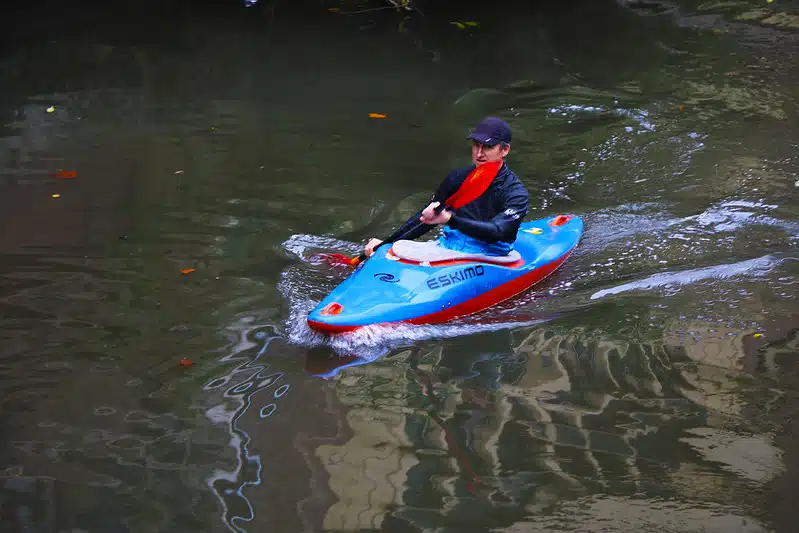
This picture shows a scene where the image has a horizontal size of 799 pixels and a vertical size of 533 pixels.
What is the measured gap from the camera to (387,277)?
515cm

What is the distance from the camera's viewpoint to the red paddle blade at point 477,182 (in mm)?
5238

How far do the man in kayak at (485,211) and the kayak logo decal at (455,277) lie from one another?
130mm

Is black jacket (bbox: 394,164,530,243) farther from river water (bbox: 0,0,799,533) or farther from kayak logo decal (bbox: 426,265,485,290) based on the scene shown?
river water (bbox: 0,0,799,533)

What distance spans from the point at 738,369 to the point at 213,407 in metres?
2.69

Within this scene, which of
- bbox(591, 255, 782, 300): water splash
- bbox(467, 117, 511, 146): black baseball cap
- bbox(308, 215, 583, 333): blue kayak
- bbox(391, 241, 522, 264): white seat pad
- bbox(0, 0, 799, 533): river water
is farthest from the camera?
bbox(591, 255, 782, 300): water splash

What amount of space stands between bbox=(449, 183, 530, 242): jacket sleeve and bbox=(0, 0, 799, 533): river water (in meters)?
0.56

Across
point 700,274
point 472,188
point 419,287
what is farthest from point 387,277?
point 700,274

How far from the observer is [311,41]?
12109mm

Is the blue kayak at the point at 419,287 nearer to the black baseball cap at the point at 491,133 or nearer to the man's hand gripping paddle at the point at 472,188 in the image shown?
the man's hand gripping paddle at the point at 472,188

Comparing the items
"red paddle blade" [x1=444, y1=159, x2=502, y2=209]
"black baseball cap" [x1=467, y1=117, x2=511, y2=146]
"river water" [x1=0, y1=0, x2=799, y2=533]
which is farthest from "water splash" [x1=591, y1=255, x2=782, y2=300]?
"black baseball cap" [x1=467, y1=117, x2=511, y2=146]

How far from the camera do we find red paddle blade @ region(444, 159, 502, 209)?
17.2 ft

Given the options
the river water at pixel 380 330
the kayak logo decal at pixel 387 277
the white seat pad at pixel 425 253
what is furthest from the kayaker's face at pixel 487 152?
the river water at pixel 380 330

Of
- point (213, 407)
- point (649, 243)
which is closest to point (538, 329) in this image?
point (649, 243)

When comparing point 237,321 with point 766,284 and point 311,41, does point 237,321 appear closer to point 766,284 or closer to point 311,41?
point 766,284
